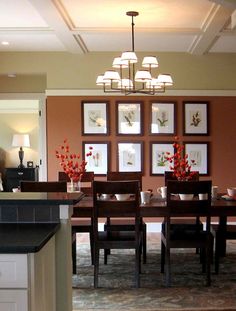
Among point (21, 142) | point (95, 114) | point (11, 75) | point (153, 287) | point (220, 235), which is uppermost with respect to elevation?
point (11, 75)

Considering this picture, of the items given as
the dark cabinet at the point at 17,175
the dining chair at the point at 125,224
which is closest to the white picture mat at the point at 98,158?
the dining chair at the point at 125,224

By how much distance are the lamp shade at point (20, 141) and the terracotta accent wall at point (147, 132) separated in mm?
4390

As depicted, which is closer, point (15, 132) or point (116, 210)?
point (116, 210)

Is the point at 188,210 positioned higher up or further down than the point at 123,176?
further down

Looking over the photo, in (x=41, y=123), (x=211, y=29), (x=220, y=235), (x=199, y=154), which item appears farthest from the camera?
(x=41, y=123)

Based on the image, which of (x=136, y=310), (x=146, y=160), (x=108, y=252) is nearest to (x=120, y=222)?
(x=108, y=252)

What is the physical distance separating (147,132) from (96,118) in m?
0.82

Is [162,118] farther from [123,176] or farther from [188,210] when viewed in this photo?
[188,210]

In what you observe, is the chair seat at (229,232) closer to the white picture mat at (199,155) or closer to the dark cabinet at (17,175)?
the white picture mat at (199,155)

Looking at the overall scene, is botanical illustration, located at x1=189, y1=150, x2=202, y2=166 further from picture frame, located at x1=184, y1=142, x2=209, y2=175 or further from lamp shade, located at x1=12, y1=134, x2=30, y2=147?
lamp shade, located at x1=12, y1=134, x2=30, y2=147

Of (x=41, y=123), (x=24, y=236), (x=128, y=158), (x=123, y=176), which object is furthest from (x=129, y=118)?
(x=24, y=236)

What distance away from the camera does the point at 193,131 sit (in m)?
6.49

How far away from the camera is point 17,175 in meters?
10.2

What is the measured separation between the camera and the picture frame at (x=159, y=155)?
648 centimetres
